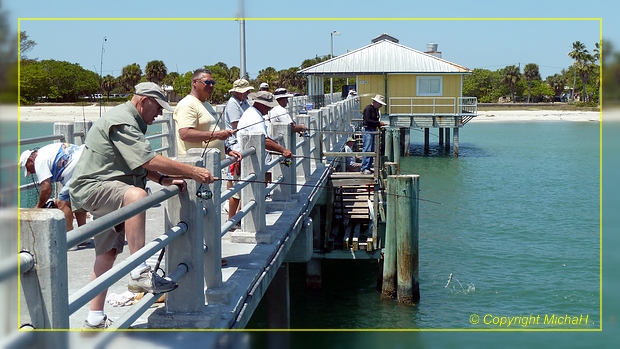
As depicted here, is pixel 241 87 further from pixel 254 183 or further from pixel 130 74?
pixel 254 183

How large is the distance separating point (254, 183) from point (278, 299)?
6.73ft

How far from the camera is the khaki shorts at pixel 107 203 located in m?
4.59

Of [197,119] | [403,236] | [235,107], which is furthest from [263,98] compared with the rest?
[403,236]

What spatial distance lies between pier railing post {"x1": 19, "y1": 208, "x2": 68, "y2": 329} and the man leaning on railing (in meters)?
1.36

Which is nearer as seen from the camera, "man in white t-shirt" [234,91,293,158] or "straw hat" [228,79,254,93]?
"man in white t-shirt" [234,91,293,158]

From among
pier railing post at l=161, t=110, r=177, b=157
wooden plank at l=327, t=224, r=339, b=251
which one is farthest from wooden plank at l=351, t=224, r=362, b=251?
pier railing post at l=161, t=110, r=177, b=157

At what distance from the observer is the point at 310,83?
1615 inches

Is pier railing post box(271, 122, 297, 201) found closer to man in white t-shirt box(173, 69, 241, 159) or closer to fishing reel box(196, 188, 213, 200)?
man in white t-shirt box(173, 69, 241, 159)

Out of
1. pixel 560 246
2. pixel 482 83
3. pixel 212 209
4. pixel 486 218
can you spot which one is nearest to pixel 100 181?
pixel 212 209

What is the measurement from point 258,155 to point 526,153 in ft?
135

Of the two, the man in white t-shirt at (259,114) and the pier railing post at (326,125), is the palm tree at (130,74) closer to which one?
the man in white t-shirt at (259,114)

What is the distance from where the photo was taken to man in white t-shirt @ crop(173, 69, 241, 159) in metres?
6.31

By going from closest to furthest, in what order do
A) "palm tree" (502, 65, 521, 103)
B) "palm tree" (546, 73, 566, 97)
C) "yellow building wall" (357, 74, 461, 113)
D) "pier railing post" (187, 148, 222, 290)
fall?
"pier railing post" (187, 148, 222, 290) < "yellow building wall" (357, 74, 461, 113) < "palm tree" (502, 65, 521, 103) < "palm tree" (546, 73, 566, 97)

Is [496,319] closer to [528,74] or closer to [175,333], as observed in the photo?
[175,333]
